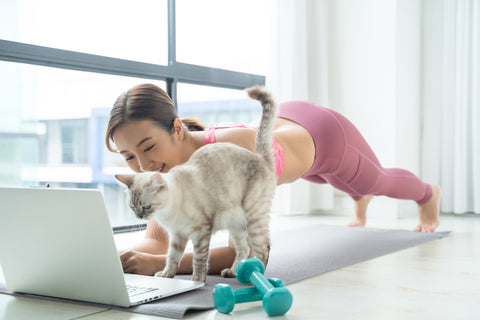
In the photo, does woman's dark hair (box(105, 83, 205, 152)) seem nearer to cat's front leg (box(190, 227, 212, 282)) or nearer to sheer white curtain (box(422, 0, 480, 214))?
cat's front leg (box(190, 227, 212, 282))

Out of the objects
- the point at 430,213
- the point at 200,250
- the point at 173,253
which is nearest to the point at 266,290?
the point at 200,250

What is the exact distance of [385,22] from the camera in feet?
12.1

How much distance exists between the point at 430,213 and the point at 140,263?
1814mm

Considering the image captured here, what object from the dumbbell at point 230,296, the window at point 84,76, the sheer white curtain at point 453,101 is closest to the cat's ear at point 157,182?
the dumbbell at point 230,296

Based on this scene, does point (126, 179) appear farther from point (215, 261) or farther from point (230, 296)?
point (215, 261)

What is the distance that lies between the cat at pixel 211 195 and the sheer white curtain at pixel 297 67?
A: 221cm

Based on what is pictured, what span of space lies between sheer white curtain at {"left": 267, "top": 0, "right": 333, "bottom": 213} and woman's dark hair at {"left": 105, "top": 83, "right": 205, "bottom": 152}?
2025mm

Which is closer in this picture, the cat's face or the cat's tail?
the cat's face

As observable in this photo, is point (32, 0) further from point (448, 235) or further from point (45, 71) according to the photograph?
point (448, 235)

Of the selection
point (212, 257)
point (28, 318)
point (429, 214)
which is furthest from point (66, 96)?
point (429, 214)

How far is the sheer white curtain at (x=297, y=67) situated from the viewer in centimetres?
372

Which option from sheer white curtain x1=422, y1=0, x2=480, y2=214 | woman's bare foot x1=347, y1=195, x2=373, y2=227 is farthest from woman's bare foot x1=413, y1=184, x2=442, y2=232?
sheer white curtain x1=422, y1=0, x2=480, y2=214

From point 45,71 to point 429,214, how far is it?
2.12 metres

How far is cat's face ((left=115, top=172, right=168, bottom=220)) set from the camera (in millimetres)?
1256
